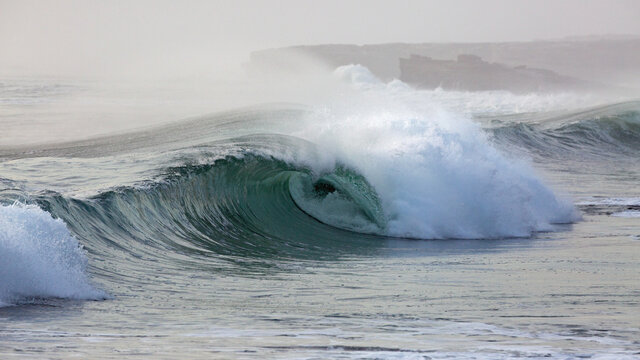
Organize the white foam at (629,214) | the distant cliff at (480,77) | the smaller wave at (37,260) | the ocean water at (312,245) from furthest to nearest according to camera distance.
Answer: the distant cliff at (480,77), the white foam at (629,214), the smaller wave at (37,260), the ocean water at (312,245)

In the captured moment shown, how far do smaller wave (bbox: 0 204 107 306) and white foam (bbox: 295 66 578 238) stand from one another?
4.66 metres

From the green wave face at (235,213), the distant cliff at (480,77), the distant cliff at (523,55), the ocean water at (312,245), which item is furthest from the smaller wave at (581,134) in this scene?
the distant cliff at (523,55)

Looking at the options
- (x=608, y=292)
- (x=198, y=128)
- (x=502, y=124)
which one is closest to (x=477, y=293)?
(x=608, y=292)

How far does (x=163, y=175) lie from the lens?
423 inches

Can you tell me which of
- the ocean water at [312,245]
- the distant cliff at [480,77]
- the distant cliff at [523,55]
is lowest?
the ocean water at [312,245]

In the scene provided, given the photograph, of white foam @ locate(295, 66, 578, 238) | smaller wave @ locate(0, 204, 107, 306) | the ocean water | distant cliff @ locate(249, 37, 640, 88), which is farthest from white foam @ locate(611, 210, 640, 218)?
distant cliff @ locate(249, 37, 640, 88)

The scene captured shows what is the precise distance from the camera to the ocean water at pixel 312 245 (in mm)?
5562

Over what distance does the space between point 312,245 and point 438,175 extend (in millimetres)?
2287

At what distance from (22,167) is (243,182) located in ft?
7.98

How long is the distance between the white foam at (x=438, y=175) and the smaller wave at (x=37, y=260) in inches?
184

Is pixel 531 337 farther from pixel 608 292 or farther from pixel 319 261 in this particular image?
pixel 319 261

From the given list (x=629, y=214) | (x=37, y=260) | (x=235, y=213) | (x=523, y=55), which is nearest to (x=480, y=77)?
(x=523, y=55)

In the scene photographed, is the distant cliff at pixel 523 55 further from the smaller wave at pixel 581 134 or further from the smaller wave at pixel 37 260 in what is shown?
the smaller wave at pixel 37 260

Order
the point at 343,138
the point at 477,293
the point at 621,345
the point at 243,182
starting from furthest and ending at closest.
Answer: the point at 343,138 → the point at 243,182 → the point at 477,293 → the point at 621,345
